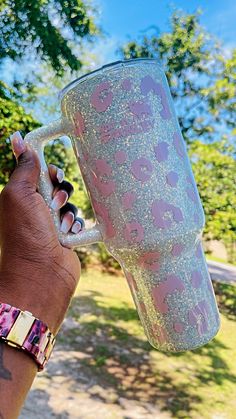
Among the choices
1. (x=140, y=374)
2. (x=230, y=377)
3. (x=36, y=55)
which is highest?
(x=36, y=55)

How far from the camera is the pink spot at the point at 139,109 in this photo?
2.41 ft

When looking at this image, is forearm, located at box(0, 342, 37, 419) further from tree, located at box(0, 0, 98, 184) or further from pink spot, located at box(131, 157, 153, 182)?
tree, located at box(0, 0, 98, 184)

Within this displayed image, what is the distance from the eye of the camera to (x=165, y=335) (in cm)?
81

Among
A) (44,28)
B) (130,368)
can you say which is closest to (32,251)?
(44,28)

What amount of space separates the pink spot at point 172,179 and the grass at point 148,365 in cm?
287

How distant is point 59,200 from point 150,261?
20 centimetres

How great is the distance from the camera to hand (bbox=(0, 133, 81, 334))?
29.5 inches

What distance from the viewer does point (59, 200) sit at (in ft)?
2.81

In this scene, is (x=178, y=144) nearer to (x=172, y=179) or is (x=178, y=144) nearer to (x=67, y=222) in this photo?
(x=172, y=179)

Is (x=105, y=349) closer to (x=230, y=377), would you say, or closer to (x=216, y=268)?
(x=230, y=377)

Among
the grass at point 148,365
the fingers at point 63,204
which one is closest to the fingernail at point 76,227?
the fingers at point 63,204

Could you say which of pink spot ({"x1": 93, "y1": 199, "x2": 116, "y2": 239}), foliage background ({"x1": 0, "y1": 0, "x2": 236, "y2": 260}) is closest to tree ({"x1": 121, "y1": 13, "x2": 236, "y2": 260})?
foliage background ({"x1": 0, "y1": 0, "x2": 236, "y2": 260})

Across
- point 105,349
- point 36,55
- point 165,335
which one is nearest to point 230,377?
point 105,349

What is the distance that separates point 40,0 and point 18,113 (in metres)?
0.65
